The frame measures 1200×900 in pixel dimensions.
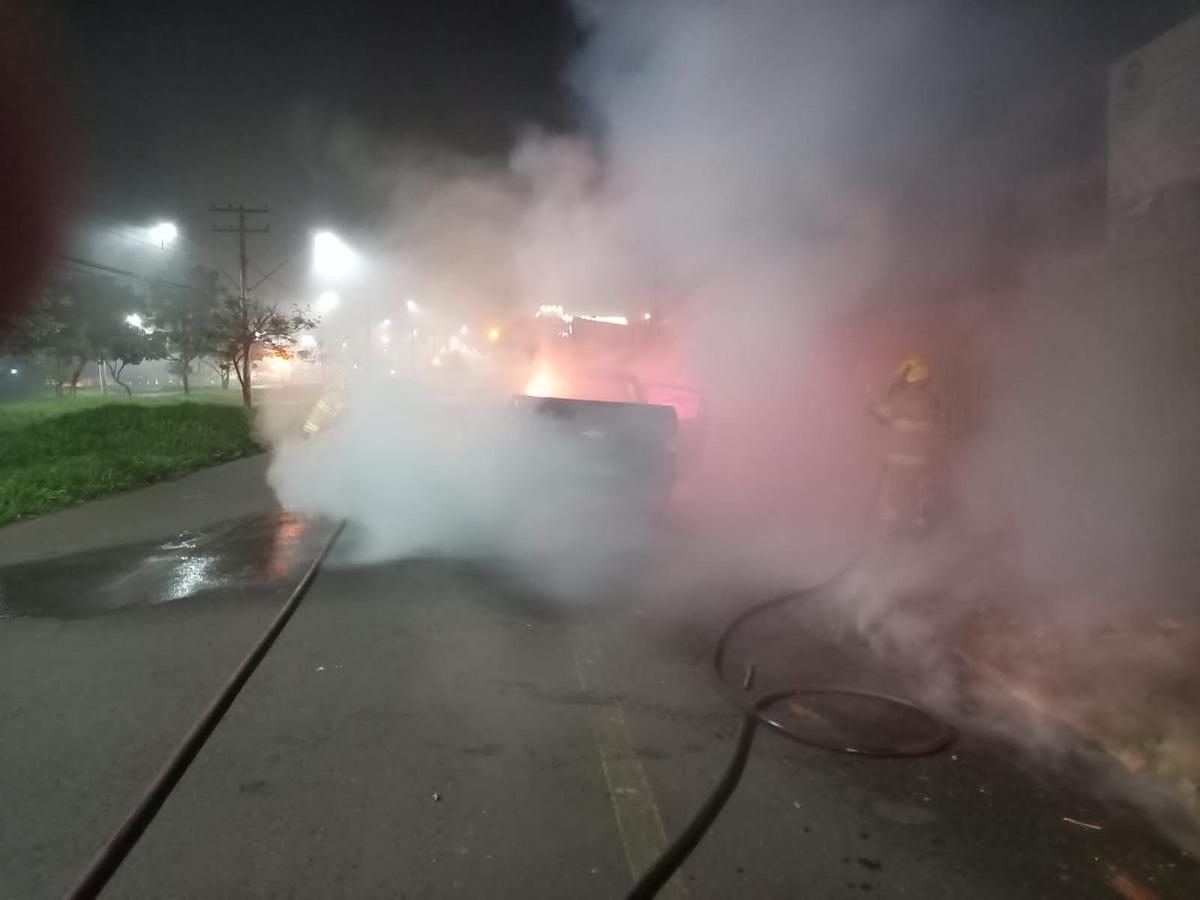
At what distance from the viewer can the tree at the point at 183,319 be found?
73.7ft

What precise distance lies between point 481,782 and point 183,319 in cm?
2341

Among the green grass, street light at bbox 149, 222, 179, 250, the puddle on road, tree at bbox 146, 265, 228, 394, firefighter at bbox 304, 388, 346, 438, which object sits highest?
street light at bbox 149, 222, 179, 250

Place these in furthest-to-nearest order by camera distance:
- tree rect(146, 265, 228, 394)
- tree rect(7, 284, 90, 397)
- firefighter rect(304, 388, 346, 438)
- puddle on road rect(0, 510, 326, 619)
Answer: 1. tree rect(146, 265, 228, 394)
2. tree rect(7, 284, 90, 397)
3. firefighter rect(304, 388, 346, 438)
4. puddle on road rect(0, 510, 326, 619)

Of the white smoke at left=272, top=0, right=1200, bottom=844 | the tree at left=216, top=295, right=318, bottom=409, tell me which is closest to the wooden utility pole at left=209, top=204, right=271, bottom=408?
the tree at left=216, top=295, right=318, bottom=409

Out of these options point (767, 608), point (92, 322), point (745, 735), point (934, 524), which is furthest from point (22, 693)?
point (92, 322)

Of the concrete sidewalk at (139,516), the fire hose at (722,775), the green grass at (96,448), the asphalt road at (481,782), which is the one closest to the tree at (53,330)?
the green grass at (96,448)

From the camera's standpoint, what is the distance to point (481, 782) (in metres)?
2.85

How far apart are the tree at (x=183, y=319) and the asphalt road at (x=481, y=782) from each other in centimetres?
2005

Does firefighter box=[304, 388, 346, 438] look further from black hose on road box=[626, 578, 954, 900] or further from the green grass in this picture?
black hose on road box=[626, 578, 954, 900]

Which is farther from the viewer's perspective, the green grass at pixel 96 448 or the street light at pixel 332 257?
the street light at pixel 332 257

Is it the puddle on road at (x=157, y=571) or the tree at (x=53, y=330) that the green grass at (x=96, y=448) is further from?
the puddle on road at (x=157, y=571)

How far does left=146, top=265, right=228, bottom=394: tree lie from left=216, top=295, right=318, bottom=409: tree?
A: 41 cm

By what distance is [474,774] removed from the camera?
9.55 feet

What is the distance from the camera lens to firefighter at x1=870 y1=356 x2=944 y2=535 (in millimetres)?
5902
